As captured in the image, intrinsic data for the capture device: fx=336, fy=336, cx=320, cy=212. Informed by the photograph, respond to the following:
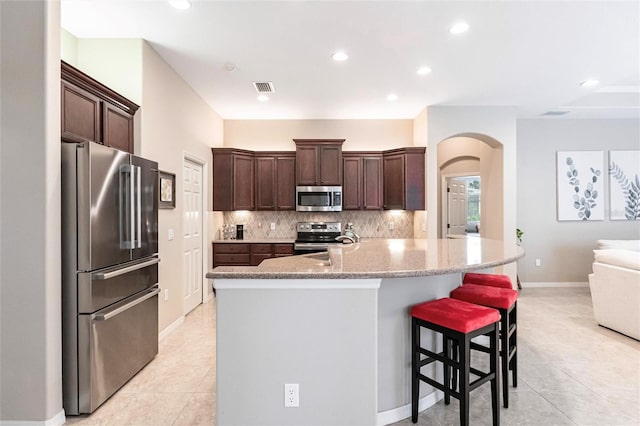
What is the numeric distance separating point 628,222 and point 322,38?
638 cm

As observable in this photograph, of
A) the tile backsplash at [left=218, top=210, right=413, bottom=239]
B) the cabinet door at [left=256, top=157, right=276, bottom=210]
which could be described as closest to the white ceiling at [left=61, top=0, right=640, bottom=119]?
the cabinet door at [left=256, top=157, right=276, bottom=210]

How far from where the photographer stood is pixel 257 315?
1.79 metres

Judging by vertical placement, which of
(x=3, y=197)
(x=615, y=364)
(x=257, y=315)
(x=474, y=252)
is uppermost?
(x=3, y=197)

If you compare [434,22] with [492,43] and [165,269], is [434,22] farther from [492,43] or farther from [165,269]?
[165,269]

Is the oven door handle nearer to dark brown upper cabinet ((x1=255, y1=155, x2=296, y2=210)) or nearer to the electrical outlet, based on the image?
the electrical outlet

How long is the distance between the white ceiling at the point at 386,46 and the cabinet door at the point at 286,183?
3.40 ft

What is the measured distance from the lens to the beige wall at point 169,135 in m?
3.32

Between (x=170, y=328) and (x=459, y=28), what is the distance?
4175 mm

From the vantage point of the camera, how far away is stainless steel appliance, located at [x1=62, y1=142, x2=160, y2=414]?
219 cm

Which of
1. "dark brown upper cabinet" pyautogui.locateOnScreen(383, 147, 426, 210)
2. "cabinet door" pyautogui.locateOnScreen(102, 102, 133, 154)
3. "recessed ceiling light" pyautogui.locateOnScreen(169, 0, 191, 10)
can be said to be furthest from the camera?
"dark brown upper cabinet" pyautogui.locateOnScreen(383, 147, 426, 210)

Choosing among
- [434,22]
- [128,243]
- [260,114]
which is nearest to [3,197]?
[128,243]

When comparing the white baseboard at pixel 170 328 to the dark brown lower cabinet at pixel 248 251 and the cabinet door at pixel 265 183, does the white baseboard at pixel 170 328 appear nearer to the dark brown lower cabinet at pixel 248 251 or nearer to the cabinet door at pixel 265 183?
the dark brown lower cabinet at pixel 248 251

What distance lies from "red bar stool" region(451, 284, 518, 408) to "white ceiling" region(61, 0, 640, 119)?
222cm

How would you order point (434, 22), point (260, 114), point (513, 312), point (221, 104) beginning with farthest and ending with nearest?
point (260, 114) < point (221, 104) < point (434, 22) < point (513, 312)
